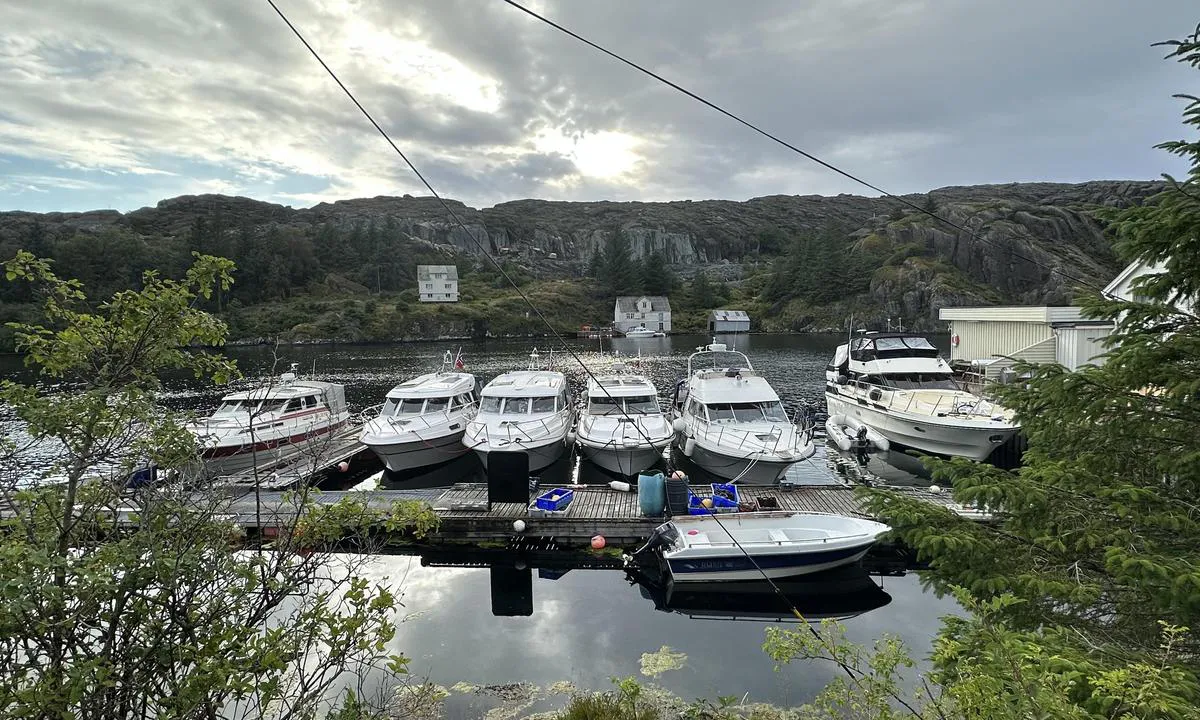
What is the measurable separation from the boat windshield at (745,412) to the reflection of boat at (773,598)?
21.1 feet

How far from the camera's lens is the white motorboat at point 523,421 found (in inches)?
682

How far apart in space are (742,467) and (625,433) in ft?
12.2

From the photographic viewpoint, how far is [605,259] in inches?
4801

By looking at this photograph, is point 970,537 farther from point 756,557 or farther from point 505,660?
point 505,660

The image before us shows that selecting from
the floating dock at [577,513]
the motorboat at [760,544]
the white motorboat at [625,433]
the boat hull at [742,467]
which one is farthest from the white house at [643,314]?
the motorboat at [760,544]

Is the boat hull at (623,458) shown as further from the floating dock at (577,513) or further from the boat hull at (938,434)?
the boat hull at (938,434)

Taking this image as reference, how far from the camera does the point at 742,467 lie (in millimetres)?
16484

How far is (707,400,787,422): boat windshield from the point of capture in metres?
17.8

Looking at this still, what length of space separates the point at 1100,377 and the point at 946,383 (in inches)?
809

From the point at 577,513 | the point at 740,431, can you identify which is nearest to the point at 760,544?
the point at 577,513

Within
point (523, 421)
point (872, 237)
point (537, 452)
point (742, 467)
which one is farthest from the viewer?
point (872, 237)

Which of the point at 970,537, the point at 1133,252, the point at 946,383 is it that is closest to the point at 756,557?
the point at 970,537

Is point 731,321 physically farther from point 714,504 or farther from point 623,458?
point 714,504

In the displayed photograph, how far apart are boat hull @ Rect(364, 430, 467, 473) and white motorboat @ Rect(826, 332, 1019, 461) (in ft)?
54.6
